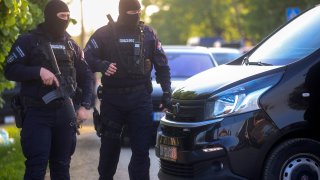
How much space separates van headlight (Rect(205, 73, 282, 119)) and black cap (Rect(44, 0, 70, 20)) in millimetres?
1435

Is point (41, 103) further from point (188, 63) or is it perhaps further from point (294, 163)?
point (188, 63)

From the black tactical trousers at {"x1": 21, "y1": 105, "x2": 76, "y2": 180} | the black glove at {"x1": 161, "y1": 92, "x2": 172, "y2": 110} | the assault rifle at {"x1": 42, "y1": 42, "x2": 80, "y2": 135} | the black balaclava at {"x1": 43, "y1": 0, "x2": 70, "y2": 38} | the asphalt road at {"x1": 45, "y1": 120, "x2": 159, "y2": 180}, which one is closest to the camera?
the black tactical trousers at {"x1": 21, "y1": 105, "x2": 76, "y2": 180}

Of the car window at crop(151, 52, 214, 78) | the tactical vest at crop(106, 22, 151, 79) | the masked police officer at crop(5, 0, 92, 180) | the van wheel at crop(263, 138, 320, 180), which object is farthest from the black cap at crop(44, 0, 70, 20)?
the car window at crop(151, 52, 214, 78)

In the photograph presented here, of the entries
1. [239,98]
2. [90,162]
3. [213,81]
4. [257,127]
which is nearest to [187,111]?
[213,81]

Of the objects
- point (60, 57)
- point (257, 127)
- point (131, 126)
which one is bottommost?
point (131, 126)

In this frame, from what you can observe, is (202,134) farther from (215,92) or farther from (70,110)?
(70,110)

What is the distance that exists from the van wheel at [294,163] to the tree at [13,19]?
10.3ft

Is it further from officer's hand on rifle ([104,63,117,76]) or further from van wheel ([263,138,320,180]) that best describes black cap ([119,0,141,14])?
van wheel ([263,138,320,180])

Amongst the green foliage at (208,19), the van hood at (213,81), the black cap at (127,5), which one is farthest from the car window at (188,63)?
the green foliage at (208,19)

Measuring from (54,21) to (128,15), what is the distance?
889 mm

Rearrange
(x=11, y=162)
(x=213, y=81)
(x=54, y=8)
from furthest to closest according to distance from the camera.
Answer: (x=11, y=162) → (x=213, y=81) → (x=54, y=8)

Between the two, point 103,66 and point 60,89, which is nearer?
point 60,89

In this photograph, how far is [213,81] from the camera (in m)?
5.93

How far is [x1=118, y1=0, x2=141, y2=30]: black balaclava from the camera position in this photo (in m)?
6.46
